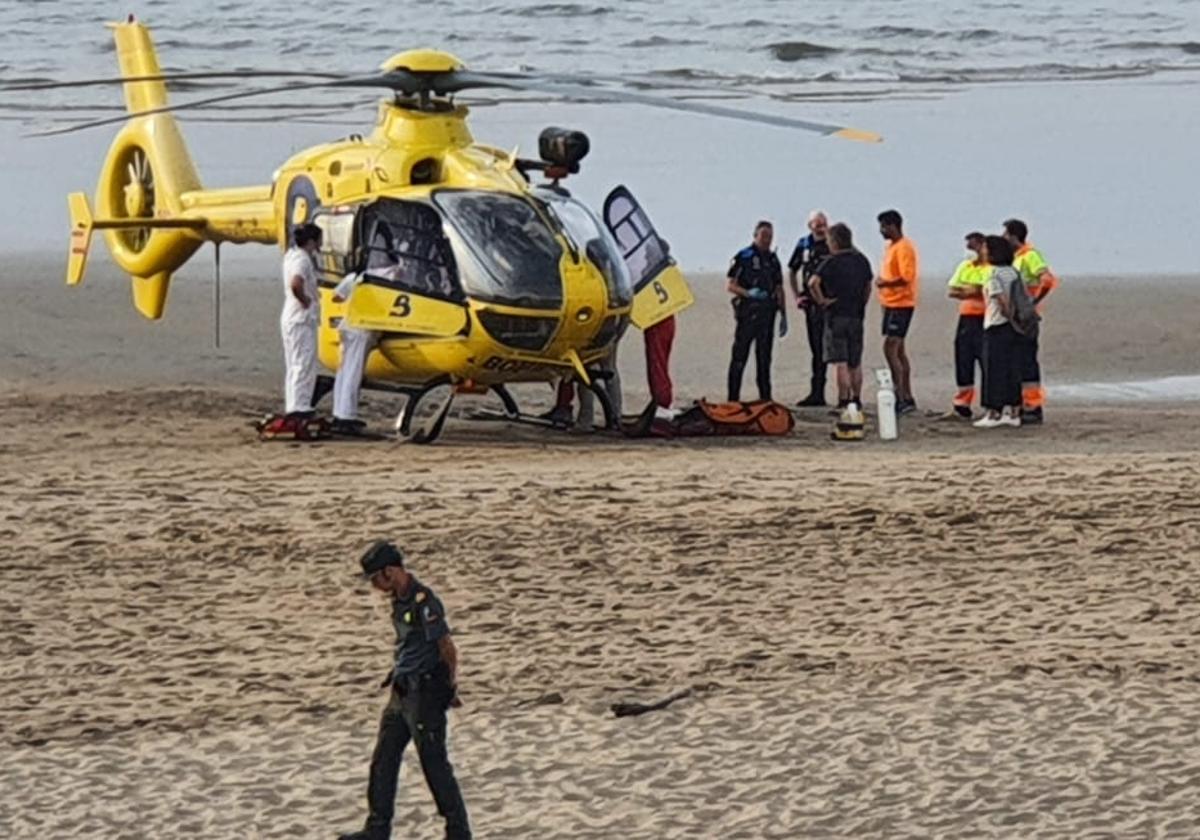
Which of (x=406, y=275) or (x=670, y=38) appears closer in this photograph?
(x=406, y=275)

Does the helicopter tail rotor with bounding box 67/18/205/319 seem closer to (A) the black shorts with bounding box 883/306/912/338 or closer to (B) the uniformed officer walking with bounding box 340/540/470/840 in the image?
(A) the black shorts with bounding box 883/306/912/338

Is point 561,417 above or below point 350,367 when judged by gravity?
below

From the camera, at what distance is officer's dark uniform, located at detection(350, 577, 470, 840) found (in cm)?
880

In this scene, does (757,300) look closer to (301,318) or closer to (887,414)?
(887,414)

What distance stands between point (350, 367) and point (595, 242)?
1.94 m

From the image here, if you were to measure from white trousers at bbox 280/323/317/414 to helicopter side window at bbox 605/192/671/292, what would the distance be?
2.45 meters

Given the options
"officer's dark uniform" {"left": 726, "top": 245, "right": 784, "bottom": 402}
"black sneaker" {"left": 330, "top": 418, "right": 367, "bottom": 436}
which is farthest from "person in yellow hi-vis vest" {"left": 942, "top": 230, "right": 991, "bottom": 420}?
"black sneaker" {"left": 330, "top": 418, "right": 367, "bottom": 436}

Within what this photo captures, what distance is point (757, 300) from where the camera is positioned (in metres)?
20.0

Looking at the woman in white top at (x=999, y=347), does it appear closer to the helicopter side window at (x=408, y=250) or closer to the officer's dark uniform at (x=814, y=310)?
the officer's dark uniform at (x=814, y=310)

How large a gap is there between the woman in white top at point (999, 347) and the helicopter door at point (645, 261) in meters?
2.23

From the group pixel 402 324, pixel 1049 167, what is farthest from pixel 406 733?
pixel 1049 167

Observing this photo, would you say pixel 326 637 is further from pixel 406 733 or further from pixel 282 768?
pixel 406 733

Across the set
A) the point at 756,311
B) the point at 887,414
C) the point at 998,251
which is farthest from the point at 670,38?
the point at 887,414

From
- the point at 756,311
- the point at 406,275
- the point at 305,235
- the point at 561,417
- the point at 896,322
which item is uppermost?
the point at 305,235
